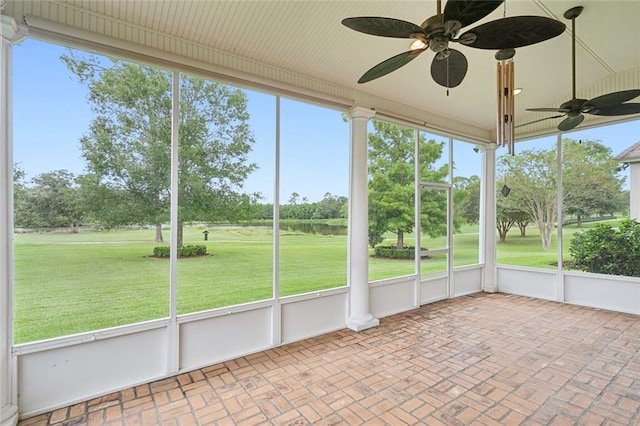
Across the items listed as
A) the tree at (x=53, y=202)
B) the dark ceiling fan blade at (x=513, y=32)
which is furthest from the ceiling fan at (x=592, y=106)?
the tree at (x=53, y=202)

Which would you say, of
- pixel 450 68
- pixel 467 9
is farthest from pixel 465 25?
pixel 450 68

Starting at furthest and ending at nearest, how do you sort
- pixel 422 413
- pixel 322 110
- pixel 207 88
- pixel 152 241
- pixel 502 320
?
pixel 502 320 < pixel 322 110 < pixel 207 88 < pixel 152 241 < pixel 422 413

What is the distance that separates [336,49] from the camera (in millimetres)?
3371

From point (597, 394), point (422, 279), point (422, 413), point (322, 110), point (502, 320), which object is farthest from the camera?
point (422, 279)

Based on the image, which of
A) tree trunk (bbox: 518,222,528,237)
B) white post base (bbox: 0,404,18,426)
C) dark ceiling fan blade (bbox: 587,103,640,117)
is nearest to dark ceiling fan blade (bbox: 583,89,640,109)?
dark ceiling fan blade (bbox: 587,103,640,117)

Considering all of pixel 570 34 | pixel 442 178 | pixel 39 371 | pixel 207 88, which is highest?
pixel 570 34

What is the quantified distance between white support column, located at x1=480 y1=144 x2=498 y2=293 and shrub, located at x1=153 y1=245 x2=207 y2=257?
5277 millimetres

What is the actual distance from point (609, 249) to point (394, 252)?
3416mm

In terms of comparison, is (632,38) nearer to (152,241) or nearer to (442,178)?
(442,178)

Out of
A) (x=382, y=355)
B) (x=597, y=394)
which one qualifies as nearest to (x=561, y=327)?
(x=597, y=394)

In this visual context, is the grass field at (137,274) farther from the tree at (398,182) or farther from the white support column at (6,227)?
the tree at (398,182)

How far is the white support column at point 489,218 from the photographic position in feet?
20.1

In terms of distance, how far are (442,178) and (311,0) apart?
374 centimetres

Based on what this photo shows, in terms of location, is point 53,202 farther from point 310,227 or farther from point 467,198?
point 467,198
